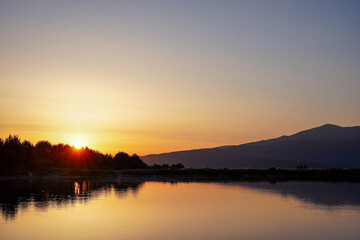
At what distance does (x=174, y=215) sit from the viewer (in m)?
30.2

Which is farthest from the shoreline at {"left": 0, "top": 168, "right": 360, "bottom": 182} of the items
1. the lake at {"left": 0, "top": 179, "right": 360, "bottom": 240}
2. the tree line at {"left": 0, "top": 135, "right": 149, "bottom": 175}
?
the lake at {"left": 0, "top": 179, "right": 360, "bottom": 240}

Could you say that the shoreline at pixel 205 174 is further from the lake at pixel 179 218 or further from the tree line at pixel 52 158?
the lake at pixel 179 218

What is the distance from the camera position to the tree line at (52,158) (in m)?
88.2

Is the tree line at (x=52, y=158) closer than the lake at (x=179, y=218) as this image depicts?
No

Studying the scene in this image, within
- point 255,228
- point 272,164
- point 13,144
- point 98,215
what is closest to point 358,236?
point 255,228

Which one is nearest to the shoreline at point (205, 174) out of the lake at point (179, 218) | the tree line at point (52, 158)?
the tree line at point (52, 158)

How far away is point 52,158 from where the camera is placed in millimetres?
104812

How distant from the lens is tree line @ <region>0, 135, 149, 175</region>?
3472 inches

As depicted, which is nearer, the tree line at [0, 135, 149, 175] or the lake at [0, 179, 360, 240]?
the lake at [0, 179, 360, 240]

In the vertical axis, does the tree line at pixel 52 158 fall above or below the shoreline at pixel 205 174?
above

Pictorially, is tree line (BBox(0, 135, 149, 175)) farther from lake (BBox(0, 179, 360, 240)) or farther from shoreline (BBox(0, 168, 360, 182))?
lake (BBox(0, 179, 360, 240))

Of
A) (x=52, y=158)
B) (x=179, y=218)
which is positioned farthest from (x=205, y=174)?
(x=179, y=218)

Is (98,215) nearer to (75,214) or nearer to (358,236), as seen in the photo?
(75,214)

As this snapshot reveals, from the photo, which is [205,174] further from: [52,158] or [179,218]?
[179,218]
